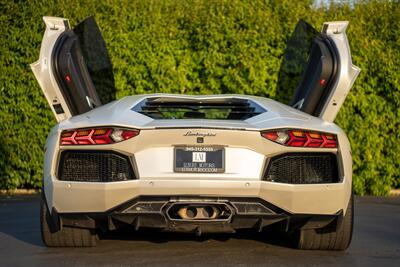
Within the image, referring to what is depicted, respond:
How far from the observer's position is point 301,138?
6.55 metres

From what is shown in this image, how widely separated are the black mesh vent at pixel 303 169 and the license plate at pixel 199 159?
347 mm

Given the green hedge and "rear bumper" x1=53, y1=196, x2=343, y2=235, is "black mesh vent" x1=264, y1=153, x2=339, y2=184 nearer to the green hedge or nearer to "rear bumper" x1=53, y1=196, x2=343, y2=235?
"rear bumper" x1=53, y1=196, x2=343, y2=235

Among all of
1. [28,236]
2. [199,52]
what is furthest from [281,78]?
[28,236]

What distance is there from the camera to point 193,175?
6.39 metres

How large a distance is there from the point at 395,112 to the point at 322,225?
21.6ft

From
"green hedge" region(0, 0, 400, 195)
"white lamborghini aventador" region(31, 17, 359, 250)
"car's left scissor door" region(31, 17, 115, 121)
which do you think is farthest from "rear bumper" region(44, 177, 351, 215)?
"green hedge" region(0, 0, 400, 195)

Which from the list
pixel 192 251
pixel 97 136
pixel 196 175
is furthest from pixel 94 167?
pixel 192 251

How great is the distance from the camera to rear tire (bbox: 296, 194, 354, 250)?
6906 millimetres

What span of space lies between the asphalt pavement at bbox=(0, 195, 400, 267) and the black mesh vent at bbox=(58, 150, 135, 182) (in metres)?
0.59

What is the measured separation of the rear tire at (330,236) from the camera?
691 centimetres

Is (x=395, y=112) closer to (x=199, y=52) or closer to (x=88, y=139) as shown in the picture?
(x=199, y=52)

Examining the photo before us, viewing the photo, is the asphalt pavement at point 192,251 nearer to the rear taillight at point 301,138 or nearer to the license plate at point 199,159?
the license plate at point 199,159

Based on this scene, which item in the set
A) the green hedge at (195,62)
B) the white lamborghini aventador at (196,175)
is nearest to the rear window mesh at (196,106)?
the white lamborghini aventador at (196,175)

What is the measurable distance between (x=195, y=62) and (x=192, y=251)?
6219 mm
